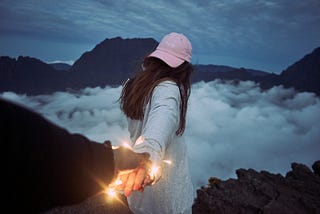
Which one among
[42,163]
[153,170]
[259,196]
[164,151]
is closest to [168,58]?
[164,151]

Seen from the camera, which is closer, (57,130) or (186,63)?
(57,130)

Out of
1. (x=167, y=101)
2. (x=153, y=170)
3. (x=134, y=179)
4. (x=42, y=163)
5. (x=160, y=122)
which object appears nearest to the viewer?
(x=42, y=163)

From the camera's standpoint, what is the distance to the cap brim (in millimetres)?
2883

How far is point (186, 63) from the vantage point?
10.1ft

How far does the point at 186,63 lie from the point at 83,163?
1.94 metres

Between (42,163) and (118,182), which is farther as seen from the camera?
(118,182)

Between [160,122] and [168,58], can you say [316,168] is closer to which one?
[168,58]

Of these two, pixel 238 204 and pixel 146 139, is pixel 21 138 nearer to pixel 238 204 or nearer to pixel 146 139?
pixel 146 139

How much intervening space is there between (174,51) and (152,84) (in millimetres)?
449

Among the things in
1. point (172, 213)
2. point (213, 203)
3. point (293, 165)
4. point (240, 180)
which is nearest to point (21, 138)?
point (172, 213)

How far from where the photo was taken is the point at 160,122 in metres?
2.33

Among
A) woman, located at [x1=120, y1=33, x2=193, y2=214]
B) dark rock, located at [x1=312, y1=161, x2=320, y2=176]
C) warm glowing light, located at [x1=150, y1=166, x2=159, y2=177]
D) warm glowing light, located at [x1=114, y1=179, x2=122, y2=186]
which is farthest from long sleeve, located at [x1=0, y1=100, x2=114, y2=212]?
dark rock, located at [x1=312, y1=161, x2=320, y2=176]

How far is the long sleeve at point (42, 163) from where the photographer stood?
1.08m

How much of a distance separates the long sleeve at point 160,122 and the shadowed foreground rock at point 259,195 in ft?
83.0
